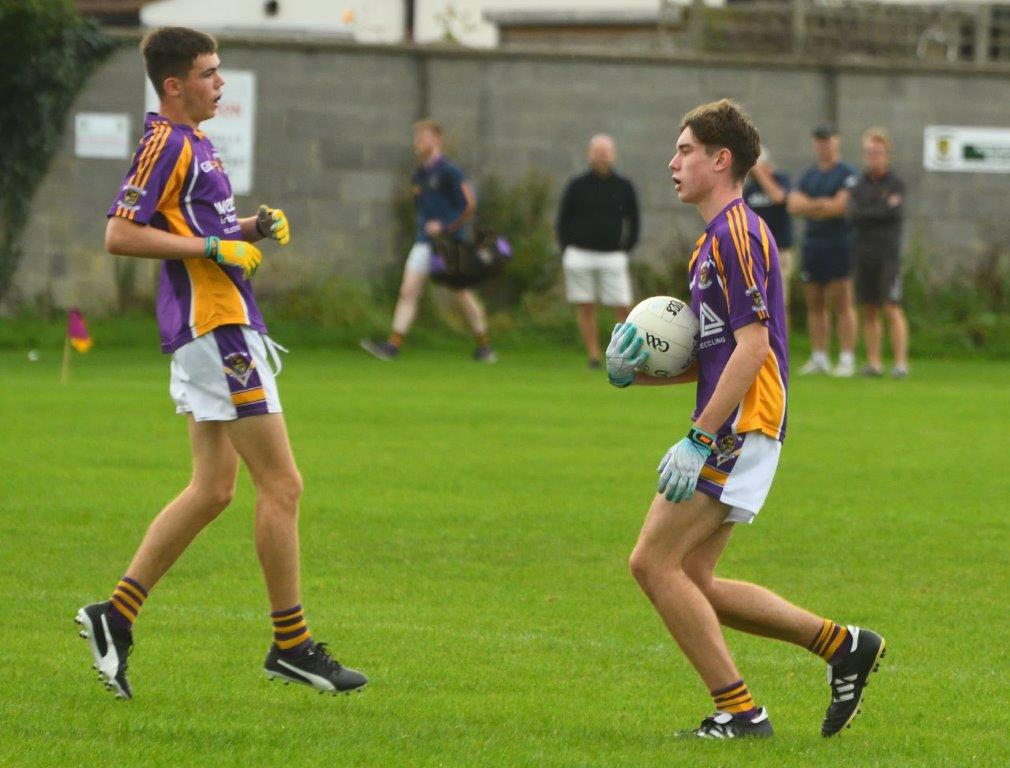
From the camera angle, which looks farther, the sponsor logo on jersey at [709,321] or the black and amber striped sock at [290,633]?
the black and amber striped sock at [290,633]

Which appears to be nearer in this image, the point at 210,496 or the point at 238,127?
the point at 210,496

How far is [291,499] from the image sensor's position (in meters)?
6.36

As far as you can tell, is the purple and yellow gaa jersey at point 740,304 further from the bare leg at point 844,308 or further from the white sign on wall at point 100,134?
the white sign on wall at point 100,134

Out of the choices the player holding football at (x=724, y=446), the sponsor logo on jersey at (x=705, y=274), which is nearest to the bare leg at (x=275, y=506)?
the player holding football at (x=724, y=446)

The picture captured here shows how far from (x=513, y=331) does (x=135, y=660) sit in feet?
50.8

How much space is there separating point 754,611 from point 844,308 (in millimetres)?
13065

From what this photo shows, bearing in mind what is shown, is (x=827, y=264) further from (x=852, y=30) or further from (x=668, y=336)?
(x=668, y=336)

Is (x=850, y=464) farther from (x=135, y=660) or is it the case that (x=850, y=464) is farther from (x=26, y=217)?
(x=26, y=217)

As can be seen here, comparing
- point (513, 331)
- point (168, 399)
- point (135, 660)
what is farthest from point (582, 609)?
point (513, 331)

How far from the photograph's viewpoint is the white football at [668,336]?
576 cm

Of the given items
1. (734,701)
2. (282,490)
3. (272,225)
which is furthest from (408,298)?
(734,701)

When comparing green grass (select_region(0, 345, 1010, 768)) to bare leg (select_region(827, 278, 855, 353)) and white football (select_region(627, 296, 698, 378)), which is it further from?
bare leg (select_region(827, 278, 855, 353))

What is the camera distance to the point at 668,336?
18.9ft

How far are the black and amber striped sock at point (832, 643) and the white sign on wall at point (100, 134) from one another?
55.1 ft
